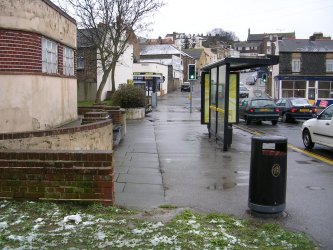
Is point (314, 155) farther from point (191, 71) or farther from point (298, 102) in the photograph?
point (191, 71)

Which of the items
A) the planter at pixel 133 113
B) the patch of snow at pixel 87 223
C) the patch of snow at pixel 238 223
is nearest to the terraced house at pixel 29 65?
the patch of snow at pixel 87 223

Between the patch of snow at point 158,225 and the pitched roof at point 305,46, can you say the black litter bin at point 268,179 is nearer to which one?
the patch of snow at point 158,225

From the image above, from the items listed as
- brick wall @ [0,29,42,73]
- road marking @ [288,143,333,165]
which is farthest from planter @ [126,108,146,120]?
brick wall @ [0,29,42,73]

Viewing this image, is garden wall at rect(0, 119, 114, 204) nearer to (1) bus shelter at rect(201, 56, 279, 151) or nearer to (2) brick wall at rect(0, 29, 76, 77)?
(2) brick wall at rect(0, 29, 76, 77)

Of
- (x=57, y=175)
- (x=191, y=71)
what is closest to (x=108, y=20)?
(x=191, y=71)

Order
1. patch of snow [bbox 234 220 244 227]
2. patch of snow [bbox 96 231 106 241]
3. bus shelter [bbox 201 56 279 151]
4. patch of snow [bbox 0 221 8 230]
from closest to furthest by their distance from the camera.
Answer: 1. patch of snow [bbox 96 231 106 241]
2. patch of snow [bbox 0 221 8 230]
3. patch of snow [bbox 234 220 244 227]
4. bus shelter [bbox 201 56 279 151]

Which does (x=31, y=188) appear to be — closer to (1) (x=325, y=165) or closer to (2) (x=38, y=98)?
(2) (x=38, y=98)

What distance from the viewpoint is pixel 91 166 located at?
597 centimetres

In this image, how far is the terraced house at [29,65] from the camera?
10703 millimetres

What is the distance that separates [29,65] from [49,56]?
6.30ft

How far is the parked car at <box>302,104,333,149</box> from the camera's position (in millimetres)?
12578

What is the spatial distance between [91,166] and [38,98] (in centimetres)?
647

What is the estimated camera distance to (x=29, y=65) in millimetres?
11250

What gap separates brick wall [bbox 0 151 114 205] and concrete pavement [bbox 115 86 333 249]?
0.80m
